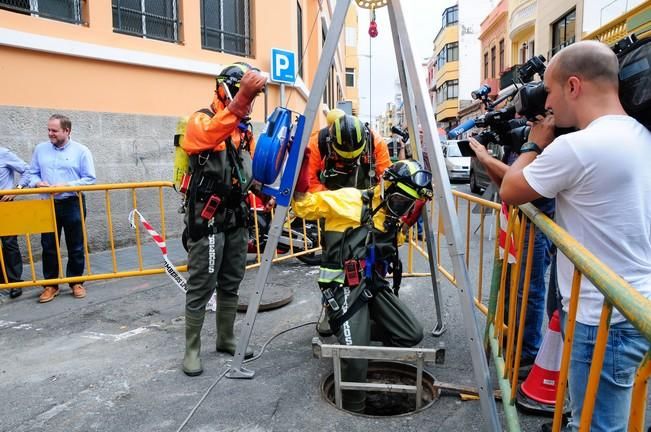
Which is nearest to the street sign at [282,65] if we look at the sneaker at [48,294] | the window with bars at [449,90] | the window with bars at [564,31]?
the sneaker at [48,294]

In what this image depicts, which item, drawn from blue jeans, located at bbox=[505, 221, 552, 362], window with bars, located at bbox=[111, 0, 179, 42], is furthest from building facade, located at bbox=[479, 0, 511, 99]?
blue jeans, located at bbox=[505, 221, 552, 362]

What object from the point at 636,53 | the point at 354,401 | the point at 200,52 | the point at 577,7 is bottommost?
the point at 354,401

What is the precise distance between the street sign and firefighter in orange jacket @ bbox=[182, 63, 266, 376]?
644cm

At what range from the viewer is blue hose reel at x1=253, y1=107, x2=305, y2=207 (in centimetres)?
291

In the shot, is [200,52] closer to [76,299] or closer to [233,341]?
[76,299]

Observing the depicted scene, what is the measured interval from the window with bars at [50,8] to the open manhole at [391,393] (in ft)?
19.3

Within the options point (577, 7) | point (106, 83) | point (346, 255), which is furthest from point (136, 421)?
point (577, 7)

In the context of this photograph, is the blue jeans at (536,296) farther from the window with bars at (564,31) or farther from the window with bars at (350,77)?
the window with bars at (350,77)

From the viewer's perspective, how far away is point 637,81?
1.68 meters

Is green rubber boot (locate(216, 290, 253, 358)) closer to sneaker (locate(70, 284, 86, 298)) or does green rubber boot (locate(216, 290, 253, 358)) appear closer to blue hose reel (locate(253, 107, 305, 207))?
blue hose reel (locate(253, 107, 305, 207))

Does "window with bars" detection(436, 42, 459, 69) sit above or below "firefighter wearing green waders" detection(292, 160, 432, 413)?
above

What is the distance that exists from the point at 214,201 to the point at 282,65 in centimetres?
711

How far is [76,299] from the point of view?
514 cm

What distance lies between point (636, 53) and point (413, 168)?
4.99 feet
